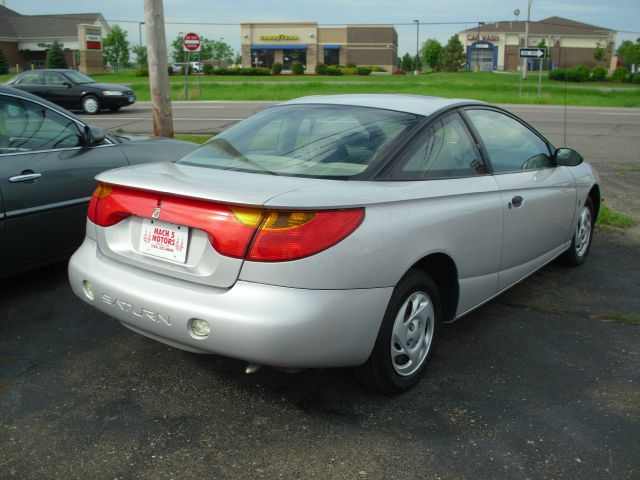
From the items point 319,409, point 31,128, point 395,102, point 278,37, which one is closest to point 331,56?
point 278,37

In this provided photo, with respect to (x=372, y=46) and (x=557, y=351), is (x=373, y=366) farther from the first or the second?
(x=372, y=46)

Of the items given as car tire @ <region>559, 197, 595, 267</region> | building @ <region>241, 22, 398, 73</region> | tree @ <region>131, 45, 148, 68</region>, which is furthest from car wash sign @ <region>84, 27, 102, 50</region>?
car tire @ <region>559, 197, 595, 267</region>

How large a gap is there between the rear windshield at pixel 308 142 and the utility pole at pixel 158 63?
631 centimetres

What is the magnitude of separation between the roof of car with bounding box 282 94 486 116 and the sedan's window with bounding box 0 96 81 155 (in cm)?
193

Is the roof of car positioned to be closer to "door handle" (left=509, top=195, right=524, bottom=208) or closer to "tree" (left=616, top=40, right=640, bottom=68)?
"door handle" (left=509, top=195, right=524, bottom=208)

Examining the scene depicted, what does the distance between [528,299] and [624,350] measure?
960 mm

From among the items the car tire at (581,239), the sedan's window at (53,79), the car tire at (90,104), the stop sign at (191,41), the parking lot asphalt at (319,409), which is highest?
the stop sign at (191,41)

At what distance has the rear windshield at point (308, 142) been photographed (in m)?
3.35

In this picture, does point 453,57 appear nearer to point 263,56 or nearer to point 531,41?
point 531,41

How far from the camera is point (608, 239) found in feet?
21.0

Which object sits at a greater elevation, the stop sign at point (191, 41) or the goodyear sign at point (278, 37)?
the goodyear sign at point (278, 37)

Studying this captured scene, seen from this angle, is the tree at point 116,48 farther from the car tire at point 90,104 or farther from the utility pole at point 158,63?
the utility pole at point 158,63

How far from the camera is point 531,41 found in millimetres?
92062

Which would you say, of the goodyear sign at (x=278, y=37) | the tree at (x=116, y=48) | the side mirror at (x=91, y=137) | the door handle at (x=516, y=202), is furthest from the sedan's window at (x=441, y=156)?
the tree at (x=116, y=48)
